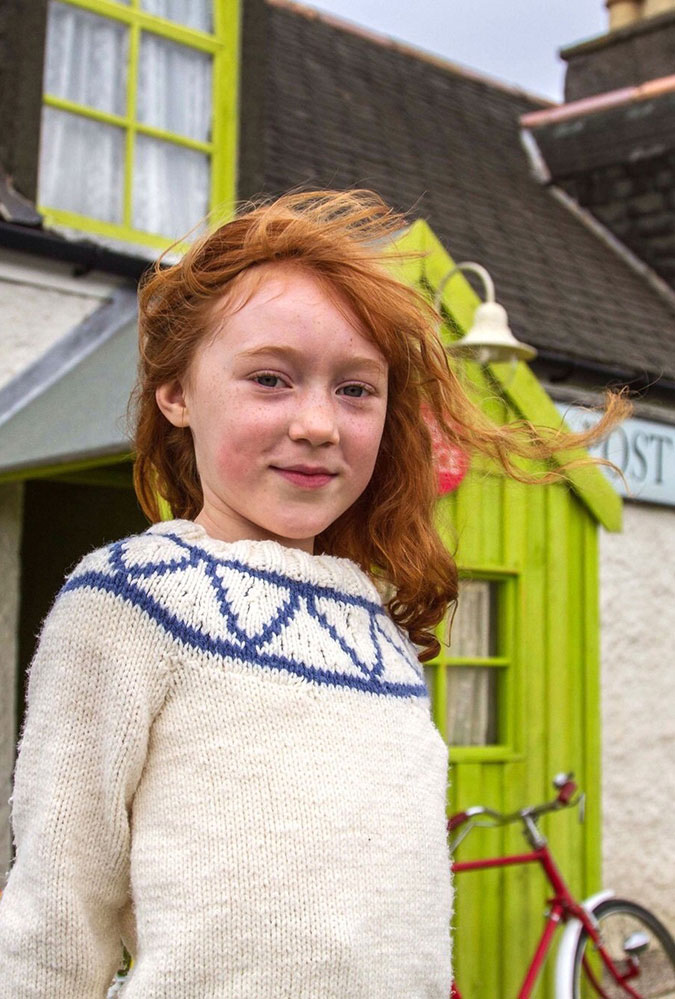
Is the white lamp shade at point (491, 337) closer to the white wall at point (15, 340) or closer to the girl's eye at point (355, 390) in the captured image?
the white wall at point (15, 340)

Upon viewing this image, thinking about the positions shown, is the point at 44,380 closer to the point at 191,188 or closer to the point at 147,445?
the point at 191,188

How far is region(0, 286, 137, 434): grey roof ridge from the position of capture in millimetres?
4848

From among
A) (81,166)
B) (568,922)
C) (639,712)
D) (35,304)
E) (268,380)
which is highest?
(81,166)

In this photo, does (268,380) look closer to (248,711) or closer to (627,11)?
(248,711)

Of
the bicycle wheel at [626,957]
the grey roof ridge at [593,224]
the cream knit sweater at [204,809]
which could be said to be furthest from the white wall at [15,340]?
the grey roof ridge at [593,224]

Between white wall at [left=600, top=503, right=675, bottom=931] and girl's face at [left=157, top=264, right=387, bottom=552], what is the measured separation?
5.25 meters

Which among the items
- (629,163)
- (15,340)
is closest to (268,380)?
(15,340)

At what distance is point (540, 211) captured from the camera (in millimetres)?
8758

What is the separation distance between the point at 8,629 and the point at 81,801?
12.1ft

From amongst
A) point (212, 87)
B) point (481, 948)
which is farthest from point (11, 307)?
A: point (481, 948)

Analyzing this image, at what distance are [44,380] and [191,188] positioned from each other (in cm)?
138

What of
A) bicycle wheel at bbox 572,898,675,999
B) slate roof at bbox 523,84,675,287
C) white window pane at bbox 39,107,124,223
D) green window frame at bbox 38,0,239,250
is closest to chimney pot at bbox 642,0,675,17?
slate roof at bbox 523,84,675,287

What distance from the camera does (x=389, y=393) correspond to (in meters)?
1.85

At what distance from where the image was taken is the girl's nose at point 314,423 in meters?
1.55
